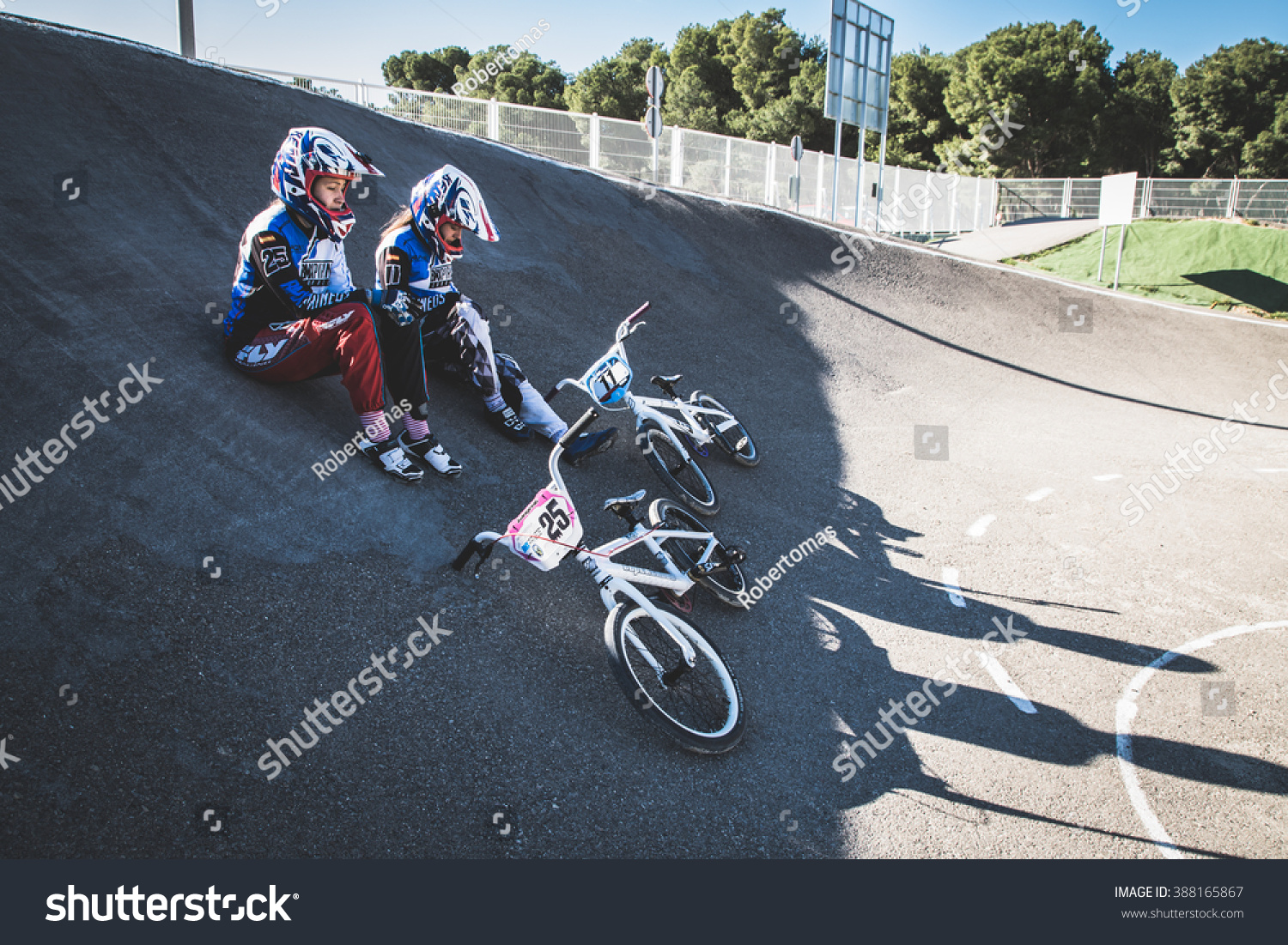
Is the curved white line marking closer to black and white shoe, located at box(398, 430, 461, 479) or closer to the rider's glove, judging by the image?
black and white shoe, located at box(398, 430, 461, 479)

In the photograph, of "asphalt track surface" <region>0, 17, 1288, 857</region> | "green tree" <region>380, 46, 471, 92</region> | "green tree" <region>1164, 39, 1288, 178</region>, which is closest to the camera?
"asphalt track surface" <region>0, 17, 1288, 857</region>

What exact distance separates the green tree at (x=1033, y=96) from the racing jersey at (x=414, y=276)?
44.5m

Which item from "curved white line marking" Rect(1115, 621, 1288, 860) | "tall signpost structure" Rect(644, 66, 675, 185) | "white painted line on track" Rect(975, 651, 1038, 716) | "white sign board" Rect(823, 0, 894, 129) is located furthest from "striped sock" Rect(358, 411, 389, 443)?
"white sign board" Rect(823, 0, 894, 129)

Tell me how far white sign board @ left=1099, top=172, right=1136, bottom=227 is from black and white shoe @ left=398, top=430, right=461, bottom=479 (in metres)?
15.6

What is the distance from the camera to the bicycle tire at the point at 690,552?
520 centimetres

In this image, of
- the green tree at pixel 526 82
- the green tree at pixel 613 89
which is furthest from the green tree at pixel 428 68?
the green tree at pixel 613 89

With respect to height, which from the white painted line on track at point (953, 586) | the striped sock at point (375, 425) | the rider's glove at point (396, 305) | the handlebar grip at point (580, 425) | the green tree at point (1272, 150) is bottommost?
the white painted line on track at point (953, 586)

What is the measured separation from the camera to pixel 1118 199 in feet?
51.4

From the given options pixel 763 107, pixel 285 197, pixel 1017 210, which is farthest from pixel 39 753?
pixel 763 107

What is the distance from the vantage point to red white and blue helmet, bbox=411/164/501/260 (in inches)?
228

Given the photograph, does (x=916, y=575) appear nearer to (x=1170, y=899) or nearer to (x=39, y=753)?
(x=1170, y=899)

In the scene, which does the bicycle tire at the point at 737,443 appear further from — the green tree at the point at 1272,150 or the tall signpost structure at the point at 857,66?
the green tree at the point at 1272,150

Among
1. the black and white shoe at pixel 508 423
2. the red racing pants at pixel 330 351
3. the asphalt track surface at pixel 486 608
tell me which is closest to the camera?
the asphalt track surface at pixel 486 608

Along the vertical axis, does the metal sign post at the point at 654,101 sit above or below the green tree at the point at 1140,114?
below
